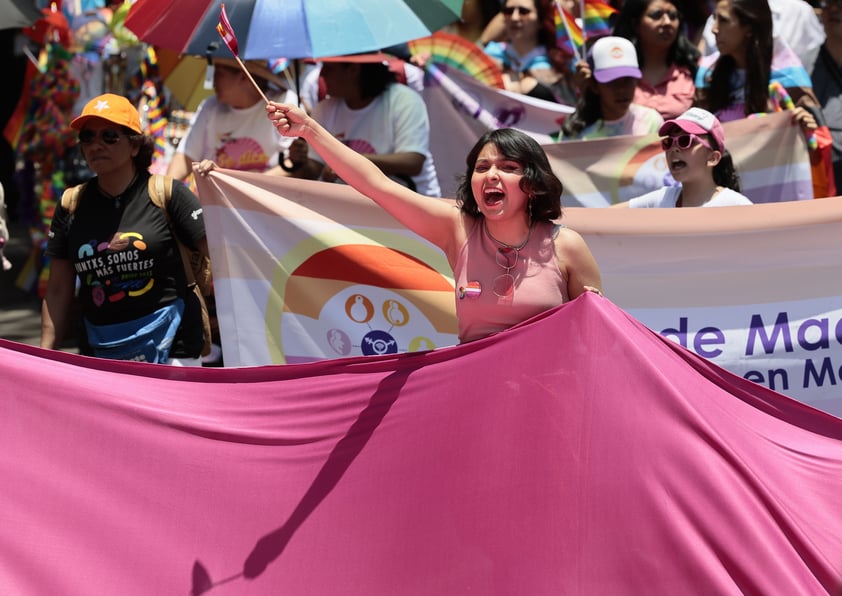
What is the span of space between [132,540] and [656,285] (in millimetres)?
2428

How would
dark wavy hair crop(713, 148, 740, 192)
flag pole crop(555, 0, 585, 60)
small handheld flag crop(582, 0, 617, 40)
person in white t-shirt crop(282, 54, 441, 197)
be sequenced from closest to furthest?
dark wavy hair crop(713, 148, 740, 192)
person in white t-shirt crop(282, 54, 441, 197)
flag pole crop(555, 0, 585, 60)
small handheld flag crop(582, 0, 617, 40)

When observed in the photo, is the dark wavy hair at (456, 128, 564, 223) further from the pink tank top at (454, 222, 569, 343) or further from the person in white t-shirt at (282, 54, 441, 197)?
the person in white t-shirt at (282, 54, 441, 197)

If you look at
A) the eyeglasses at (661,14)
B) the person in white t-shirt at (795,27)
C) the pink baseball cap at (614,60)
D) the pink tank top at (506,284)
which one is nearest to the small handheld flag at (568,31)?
the eyeglasses at (661,14)

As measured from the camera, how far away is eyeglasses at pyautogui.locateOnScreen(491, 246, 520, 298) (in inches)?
176

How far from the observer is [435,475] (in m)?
4.14

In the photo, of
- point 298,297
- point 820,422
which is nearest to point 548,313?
point 820,422

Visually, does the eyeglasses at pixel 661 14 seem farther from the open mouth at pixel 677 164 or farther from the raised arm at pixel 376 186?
the raised arm at pixel 376 186

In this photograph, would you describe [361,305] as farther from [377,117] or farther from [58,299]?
[377,117]

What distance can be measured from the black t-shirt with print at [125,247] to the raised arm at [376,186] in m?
1.29

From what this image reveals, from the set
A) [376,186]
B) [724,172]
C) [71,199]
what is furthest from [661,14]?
[376,186]

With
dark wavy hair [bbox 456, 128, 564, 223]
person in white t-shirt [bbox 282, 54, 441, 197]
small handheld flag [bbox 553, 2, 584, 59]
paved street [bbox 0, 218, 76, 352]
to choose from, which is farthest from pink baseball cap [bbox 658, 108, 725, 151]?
paved street [bbox 0, 218, 76, 352]

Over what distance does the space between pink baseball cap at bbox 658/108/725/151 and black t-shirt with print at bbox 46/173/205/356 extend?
1948 millimetres

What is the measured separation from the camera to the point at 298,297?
5.91m

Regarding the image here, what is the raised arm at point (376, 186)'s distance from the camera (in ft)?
14.7
